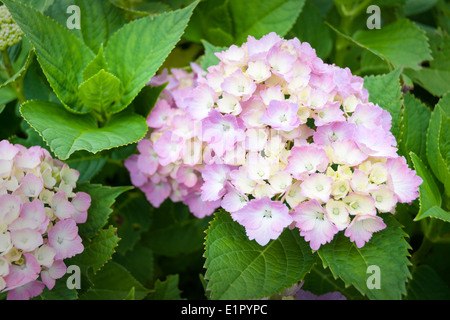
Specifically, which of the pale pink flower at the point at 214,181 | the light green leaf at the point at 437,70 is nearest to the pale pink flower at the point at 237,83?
the pale pink flower at the point at 214,181

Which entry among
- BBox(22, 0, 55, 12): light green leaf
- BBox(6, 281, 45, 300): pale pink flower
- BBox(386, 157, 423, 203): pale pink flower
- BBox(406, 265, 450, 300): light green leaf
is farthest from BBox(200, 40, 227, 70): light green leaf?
BBox(406, 265, 450, 300): light green leaf

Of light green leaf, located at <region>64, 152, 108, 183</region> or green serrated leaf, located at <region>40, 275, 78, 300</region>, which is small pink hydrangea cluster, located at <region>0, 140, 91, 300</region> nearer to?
green serrated leaf, located at <region>40, 275, 78, 300</region>

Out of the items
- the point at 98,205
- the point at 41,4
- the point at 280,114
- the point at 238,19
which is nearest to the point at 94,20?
the point at 41,4

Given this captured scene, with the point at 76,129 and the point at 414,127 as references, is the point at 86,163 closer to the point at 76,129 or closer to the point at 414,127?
the point at 76,129

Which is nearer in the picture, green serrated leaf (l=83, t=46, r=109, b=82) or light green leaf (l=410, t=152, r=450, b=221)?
light green leaf (l=410, t=152, r=450, b=221)

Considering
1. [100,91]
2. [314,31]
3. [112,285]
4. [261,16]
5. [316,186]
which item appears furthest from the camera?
[314,31]
